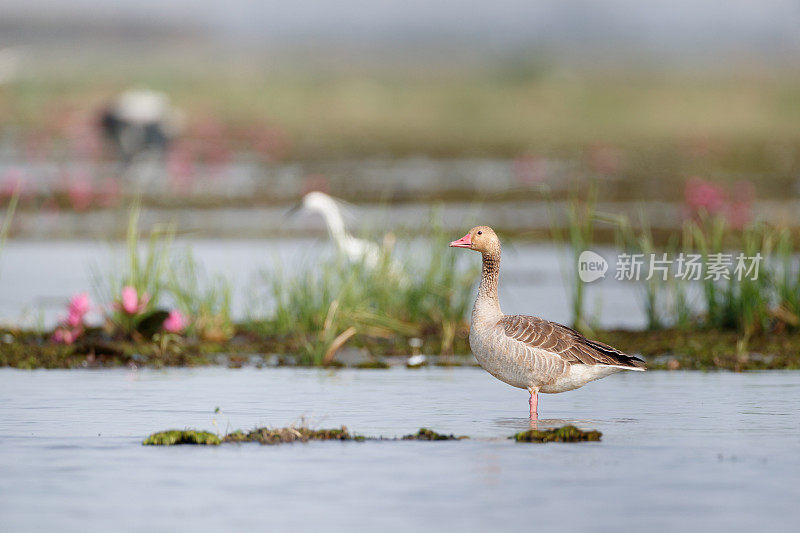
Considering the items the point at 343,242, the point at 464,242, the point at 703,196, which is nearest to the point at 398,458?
the point at 464,242

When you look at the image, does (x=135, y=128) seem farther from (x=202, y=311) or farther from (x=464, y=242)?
(x=464, y=242)

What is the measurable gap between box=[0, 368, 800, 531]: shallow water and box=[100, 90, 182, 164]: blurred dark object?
87.4 ft

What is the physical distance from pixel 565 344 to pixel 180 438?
9.09 feet

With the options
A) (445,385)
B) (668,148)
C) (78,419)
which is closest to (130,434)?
(78,419)

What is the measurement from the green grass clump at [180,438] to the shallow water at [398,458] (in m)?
→ 0.11

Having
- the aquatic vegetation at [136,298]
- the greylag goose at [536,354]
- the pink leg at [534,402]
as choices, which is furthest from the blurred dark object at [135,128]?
the pink leg at [534,402]

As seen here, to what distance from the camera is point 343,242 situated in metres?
16.1

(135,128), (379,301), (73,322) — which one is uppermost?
(135,128)

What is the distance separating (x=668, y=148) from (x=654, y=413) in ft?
114

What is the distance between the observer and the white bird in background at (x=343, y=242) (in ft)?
49.3

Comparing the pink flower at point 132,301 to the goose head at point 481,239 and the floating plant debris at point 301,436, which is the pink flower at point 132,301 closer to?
the goose head at point 481,239

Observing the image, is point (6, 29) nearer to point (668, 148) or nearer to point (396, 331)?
point (668, 148)

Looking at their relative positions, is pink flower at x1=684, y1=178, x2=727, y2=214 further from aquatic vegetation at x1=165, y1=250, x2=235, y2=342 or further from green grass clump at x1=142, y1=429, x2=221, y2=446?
green grass clump at x1=142, y1=429, x2=221, y2=446

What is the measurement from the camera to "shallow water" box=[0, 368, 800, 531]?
7.58 meters
